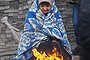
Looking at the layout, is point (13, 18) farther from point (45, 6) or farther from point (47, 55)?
point (47, 55)

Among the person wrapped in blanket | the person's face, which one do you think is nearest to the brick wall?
the person wrapped in blanket

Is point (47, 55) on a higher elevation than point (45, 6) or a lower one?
lower

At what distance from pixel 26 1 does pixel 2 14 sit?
774mm


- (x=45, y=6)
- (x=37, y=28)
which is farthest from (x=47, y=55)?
(x=45, y=6)

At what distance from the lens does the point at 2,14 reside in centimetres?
990

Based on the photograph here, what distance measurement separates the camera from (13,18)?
32.0 ft

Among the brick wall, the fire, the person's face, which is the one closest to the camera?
the fire

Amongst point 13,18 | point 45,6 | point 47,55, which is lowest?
point 13,18

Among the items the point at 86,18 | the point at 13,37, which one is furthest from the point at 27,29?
the point at 86,18

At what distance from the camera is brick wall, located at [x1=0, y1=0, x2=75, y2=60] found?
9.13 metres

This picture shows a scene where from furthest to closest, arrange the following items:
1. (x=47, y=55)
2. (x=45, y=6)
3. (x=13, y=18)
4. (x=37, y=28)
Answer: (x=13, y=18) → (x=37, y=28) → (x=45, y=6) → (x=47, y=55)

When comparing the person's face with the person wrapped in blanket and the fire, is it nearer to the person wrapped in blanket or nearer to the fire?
the person wrapped in blanket

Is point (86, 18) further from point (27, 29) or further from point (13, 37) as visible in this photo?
point (13, 37)

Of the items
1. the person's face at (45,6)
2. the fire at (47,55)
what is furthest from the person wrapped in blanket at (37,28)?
the fire at (47,55)
